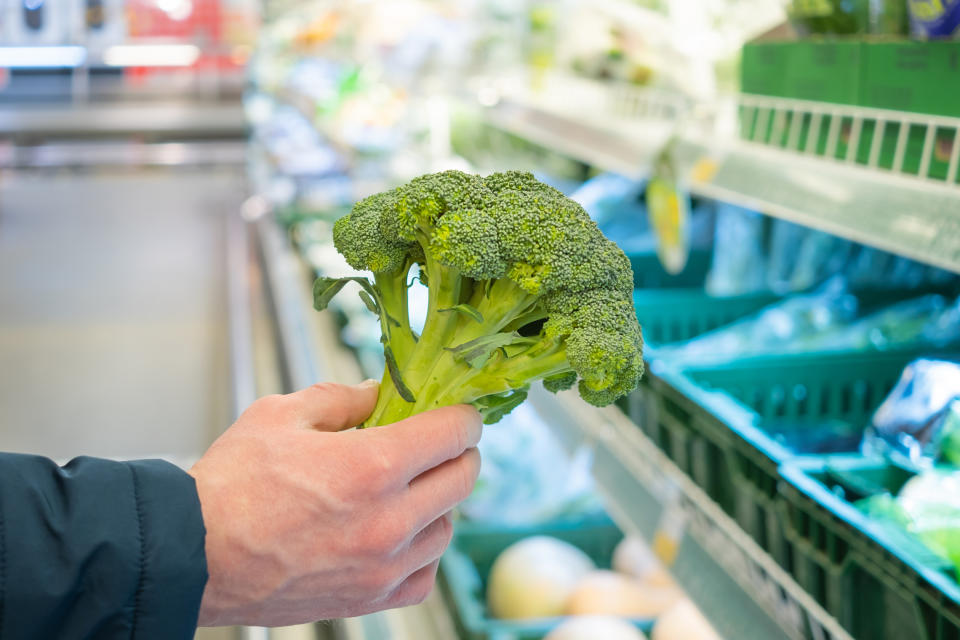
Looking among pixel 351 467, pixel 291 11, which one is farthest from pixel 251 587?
pixel 291 11

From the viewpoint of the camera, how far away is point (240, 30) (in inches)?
363

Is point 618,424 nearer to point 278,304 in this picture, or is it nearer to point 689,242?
point 689,242

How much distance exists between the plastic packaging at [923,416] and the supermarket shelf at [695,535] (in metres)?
0.23

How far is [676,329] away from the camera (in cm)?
185

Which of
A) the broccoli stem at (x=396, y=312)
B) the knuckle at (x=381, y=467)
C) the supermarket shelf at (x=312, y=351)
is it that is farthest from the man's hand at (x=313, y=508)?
the supermarket shelf at (x=312, y=351)

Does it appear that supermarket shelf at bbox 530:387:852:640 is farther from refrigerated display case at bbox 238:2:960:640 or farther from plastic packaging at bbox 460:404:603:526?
plastic packaging at bbox 460:404:603:526

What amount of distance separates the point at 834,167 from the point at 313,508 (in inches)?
30.9

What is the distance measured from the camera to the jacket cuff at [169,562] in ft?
2.38

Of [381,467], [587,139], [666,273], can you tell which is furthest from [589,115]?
[381,467]

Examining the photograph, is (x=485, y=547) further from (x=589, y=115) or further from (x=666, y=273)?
(x=589, y=115)

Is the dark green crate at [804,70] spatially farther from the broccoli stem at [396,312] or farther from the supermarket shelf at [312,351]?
the supermarket shelf at [312,351]

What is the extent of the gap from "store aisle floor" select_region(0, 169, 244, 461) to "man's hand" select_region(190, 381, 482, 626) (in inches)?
93.1

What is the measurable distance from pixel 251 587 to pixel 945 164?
2.73 feet

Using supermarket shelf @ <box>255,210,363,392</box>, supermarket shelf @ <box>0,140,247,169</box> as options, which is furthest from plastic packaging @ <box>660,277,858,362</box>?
supermarket shelf @ <box>0,140,247,169</box>
